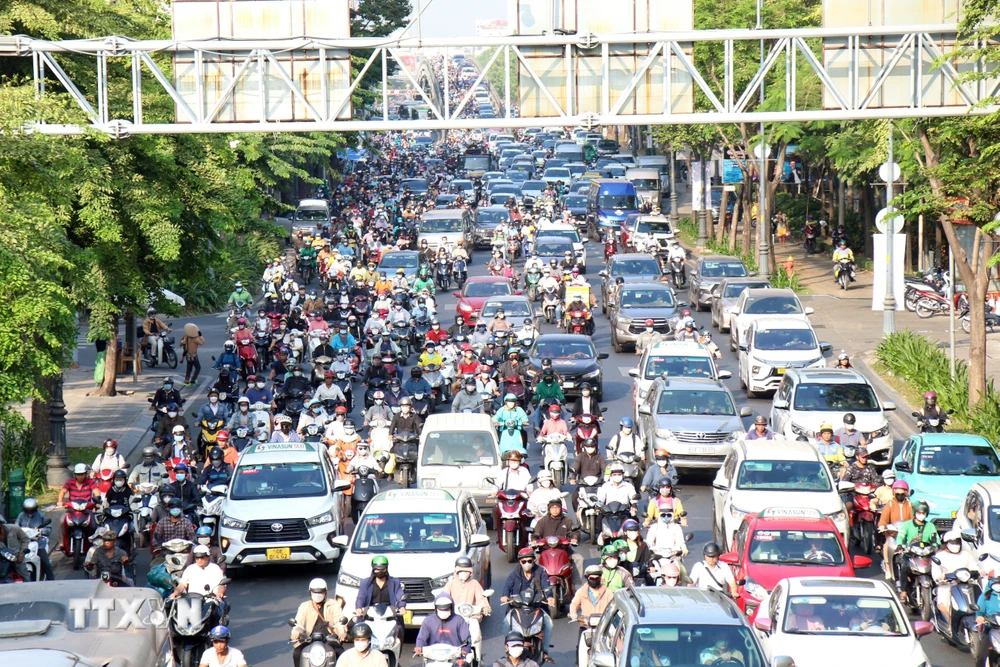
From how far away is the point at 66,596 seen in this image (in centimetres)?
1387

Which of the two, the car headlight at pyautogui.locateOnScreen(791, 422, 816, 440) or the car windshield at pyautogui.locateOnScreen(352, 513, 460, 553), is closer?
the car windshield at pyautogui.locateOnScreen(352, 513, 460, 553)

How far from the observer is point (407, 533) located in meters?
18.8

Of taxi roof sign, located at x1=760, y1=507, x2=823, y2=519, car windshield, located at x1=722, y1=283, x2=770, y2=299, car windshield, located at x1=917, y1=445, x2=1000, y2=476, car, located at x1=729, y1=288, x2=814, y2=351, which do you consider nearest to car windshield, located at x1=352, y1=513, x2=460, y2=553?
taxi roof sign, located at x1=760, y1=507, x2=823, y2=519

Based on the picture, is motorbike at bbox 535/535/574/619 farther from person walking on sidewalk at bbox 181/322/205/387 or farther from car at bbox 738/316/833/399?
person walking on sidewalk at bbox 181/322/205/387

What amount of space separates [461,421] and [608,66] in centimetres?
566

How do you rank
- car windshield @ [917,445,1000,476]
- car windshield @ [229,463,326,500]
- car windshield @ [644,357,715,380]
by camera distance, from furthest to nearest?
1. car windshield @ [644,357,715,380]
2. car windshield @ [917,445,1000,476]
3. car windshield @ [229,463,326,500]

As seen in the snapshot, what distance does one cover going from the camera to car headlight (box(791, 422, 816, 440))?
26016 mm

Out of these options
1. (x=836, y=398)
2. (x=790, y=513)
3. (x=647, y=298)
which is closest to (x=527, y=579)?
(x=790, y=513)

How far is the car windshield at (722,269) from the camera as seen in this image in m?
45.7

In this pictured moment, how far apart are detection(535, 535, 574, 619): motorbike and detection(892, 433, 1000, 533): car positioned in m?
5.19

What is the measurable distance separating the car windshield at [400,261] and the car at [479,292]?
6.82 metres

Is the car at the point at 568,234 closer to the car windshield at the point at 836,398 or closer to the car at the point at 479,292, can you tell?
the car at the point at 479,292

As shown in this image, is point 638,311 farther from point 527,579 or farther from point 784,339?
point 527,579

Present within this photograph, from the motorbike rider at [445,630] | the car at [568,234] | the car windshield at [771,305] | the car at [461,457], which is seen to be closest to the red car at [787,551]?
the motorbike rider at [445,630]
